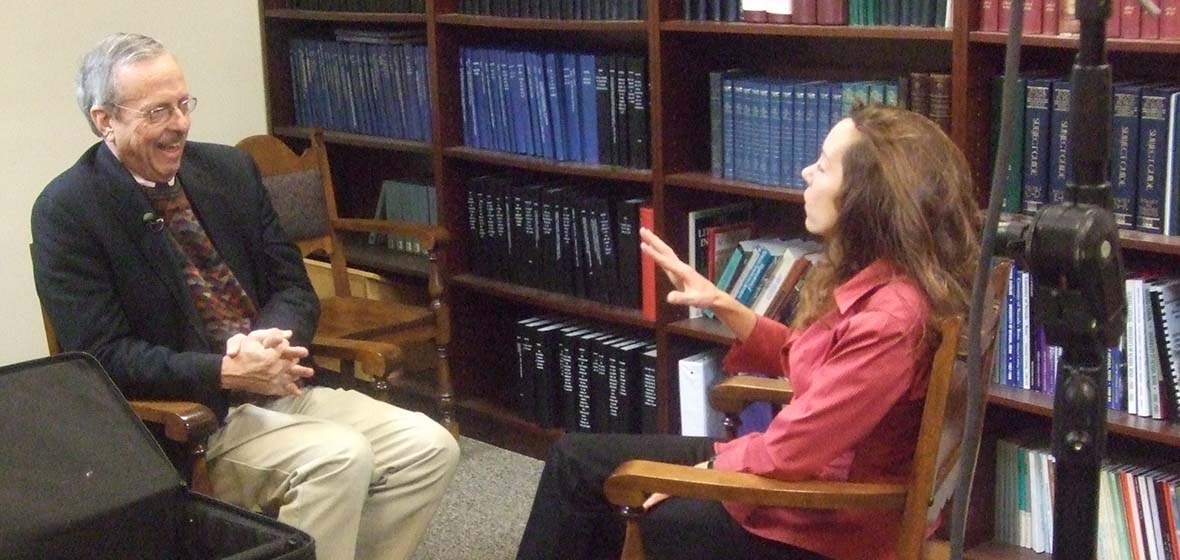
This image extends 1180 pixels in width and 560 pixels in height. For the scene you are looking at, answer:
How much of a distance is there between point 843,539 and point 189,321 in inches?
47.7

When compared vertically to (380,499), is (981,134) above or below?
above

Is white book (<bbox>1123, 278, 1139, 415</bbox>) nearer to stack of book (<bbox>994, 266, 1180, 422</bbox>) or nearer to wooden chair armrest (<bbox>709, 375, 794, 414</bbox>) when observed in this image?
stack of book (<bbox>994, 266, 1180, 422</bbox>)

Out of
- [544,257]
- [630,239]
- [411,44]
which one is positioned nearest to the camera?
[630,239]

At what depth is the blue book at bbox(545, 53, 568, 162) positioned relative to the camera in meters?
3.20

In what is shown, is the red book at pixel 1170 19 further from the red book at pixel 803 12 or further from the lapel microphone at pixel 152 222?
the lapel microphone at pixel 152 222

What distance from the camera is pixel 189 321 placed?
7.76ft

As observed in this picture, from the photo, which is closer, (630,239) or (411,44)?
(630,239)

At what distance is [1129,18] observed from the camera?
7.40 feet

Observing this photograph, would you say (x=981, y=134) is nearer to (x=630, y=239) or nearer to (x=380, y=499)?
(x=630, y=239)

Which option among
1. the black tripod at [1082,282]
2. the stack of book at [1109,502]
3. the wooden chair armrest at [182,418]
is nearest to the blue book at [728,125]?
the stack of book at [1109,502]

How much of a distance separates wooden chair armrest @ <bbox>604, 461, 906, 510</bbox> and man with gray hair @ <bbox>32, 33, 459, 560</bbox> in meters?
0.67

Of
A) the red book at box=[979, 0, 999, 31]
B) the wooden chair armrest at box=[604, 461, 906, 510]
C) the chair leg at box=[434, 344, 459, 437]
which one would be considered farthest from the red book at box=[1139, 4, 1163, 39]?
the chair leg at box=[434, 344, 459, 437]

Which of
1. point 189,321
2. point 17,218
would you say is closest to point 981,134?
point 189,321

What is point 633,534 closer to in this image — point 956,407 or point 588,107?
point 956,407
